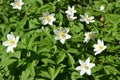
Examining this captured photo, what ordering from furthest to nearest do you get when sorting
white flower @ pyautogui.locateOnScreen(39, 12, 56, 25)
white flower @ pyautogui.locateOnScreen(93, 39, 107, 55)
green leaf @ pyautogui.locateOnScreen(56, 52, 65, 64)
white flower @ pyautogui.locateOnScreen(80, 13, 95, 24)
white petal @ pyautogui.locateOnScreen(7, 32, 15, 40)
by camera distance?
white flower @ pyautogui.locateOnScreen(80, 13, 95, 24), white flower @ pyautogui.locateOnScreen(39, 12, 56, 25), white flower @ pyautogui.locateOnScreen(93, 39, 107, 55), white petal @ pyautogui.locateOnScreen(7, 32, 15, 40), green leaf @ pyautogui.locateOnScreen(56, 52, 65, 64)

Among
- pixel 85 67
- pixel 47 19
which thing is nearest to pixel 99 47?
pixel 85 67

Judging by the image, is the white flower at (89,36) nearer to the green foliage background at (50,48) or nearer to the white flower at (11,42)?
the green foliage background at (50,48)

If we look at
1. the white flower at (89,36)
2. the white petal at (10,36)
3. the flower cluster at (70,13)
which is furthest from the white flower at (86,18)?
the white petal at (10,36)

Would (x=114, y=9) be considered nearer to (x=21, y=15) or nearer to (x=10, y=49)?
(x=21, y=15)

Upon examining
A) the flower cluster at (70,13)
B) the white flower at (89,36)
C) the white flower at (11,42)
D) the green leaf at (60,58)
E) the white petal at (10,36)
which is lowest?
the green leaf at (60,58)

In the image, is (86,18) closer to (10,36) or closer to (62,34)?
(62,34)

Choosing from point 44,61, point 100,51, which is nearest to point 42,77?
point 44,61

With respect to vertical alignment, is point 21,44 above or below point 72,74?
above

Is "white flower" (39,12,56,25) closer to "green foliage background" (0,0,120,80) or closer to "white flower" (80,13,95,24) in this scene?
"green foliage background" (0,0,120,80)

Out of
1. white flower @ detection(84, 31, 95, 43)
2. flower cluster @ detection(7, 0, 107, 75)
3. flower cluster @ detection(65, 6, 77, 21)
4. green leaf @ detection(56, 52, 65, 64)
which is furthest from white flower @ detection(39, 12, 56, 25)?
green leaf @ detection(56, 52, 65, 64)
